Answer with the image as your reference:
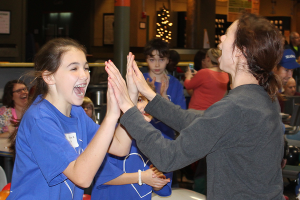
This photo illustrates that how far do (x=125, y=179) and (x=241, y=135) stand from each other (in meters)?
0.95

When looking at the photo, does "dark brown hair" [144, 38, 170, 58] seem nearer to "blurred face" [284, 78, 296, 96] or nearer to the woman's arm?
"blurred face" [284, 78, 296, 96]

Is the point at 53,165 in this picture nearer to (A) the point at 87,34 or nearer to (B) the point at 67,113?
(B) the point at 67,113

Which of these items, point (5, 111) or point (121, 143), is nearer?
point (121, 143)

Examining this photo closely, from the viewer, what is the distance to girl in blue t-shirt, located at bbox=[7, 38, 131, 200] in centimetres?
125

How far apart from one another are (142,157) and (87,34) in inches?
485

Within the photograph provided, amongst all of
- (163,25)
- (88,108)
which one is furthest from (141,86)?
(163,25)

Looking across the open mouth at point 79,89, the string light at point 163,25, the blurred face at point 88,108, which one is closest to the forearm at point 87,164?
the open mouth at point 79,89

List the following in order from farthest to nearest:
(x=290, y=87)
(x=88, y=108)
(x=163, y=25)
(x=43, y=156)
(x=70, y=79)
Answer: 1. (x=163, y=25)
2. (x=290, y=87)
3. (x=88, y=108)
4. (x=70, y=79)
5. (x=43, y=156)

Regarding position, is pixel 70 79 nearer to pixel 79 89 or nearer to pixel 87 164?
pixel 79 89

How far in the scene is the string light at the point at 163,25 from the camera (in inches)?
560

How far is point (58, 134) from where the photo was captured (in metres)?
1.29

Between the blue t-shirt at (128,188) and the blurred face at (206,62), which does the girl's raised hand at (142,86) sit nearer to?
the blue t-shirt at (128,188)

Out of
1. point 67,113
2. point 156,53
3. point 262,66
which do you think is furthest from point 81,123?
point 156,53

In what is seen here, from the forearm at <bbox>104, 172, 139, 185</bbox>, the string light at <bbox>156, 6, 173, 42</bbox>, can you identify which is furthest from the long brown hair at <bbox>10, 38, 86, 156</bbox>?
the string light at <bbox>156, 6, 173, 42</bbox>
